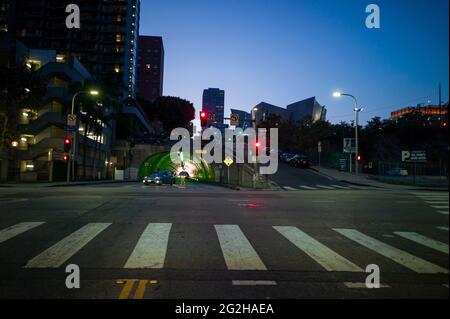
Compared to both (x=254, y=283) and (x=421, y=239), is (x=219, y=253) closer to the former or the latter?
(x=254, y=283)

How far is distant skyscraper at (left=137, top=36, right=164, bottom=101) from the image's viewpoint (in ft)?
575

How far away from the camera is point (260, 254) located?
717 centimetres

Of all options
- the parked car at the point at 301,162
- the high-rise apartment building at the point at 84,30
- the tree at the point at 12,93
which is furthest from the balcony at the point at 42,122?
the high-rise apartment building at the point at 84,30

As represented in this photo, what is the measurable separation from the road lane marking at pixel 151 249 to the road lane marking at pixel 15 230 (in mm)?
2969

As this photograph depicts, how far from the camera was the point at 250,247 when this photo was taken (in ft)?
A: 25.3

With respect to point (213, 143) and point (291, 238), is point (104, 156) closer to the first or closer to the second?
point (213, 143)

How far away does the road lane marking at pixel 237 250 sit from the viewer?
635 centimetres

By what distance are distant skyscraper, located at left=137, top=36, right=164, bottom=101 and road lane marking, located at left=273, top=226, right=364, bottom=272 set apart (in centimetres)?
17171

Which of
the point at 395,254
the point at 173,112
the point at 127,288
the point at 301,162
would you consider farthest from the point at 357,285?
the point at 173,112

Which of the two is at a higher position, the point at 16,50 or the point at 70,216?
the point at 16,50

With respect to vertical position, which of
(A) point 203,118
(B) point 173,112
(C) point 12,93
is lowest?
(A) point 203,118

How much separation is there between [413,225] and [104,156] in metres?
70.2

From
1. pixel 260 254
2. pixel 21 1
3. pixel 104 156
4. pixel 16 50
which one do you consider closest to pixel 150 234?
pixel 260 254

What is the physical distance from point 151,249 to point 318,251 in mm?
3375
